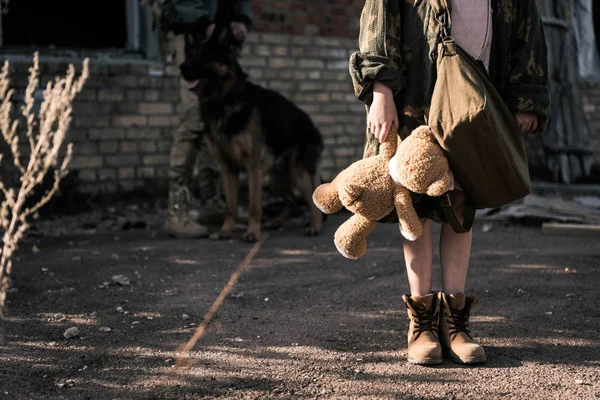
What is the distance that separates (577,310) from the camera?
13.2 feet

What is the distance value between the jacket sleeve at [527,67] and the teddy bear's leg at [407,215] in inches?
20.8

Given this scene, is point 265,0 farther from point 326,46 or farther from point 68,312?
point 68,312

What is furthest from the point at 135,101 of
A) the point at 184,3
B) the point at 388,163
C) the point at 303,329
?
the point at 388,163

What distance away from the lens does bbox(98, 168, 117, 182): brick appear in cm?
762

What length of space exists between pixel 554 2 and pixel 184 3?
3.98m

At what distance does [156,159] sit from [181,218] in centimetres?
166

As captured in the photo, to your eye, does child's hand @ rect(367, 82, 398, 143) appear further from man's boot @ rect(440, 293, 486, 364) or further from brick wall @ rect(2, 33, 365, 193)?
brick wall @ rect(2, 33, 365, 193)

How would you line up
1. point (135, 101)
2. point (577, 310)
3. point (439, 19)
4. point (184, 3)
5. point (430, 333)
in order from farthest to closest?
point (135, 101)
point (184, 3)
point (577, 310)
point (430, 333)
point (439, 19)

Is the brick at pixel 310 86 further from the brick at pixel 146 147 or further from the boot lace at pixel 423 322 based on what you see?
the boot lace at pixel 423 322

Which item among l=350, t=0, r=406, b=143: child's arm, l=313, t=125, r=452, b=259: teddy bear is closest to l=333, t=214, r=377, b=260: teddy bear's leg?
l=313, t=125, r=452, b=259: teddy bear

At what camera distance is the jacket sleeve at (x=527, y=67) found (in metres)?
3.05

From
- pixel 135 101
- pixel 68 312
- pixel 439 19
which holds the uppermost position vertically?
pixel 439 19

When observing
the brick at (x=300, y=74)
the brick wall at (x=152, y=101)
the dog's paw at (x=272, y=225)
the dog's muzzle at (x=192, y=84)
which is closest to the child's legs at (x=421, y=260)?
the dog's muzzle at (x=192, y=84)

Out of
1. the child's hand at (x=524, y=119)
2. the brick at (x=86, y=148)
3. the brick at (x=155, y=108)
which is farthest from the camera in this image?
the brick at (x=155, y=108)
